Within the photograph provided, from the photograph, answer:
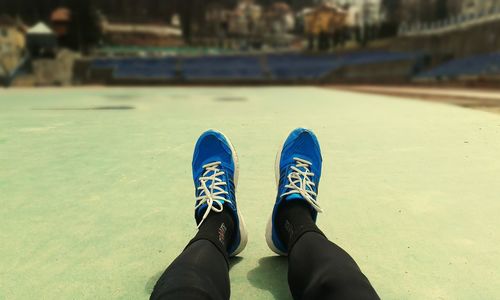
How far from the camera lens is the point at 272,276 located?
1.07 metres

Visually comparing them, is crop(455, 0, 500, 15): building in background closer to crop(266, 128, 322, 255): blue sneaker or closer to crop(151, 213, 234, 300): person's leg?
crop(266, 128, 322, 255): blue sneaker

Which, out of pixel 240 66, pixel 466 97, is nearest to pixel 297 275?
pixel 466 97

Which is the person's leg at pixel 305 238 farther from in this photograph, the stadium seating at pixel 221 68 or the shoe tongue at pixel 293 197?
the stadium seating at pixel 221 68

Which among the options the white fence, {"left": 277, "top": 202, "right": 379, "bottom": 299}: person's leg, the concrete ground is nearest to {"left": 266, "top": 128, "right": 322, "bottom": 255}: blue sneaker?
{"left": 277, "top": 202, "right": 379, "bottom": 299}: person's leg

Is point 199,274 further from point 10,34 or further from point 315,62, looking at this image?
point 10,34

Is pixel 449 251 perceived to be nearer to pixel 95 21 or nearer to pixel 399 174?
pixel 399 174

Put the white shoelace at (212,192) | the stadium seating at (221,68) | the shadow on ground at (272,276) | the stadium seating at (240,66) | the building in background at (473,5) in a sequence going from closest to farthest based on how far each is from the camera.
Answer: the shadow on ground at (272,276) < the white shoelace at (212,192) < the stadium seating at (240,66) < the stadium seating at (221,68) < the building in background at (473,5)

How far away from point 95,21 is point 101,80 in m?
13.3

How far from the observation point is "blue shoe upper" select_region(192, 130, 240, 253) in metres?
1.18

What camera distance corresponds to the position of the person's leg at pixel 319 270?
0.76 m

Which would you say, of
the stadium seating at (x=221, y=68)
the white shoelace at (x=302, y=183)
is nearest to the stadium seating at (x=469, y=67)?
the stadium seating at (x=221, y=68)

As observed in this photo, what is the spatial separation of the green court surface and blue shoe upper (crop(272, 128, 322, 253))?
171 millimetres

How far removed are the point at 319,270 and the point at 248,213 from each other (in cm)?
77

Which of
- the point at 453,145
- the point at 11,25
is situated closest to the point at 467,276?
the point at 453,145
